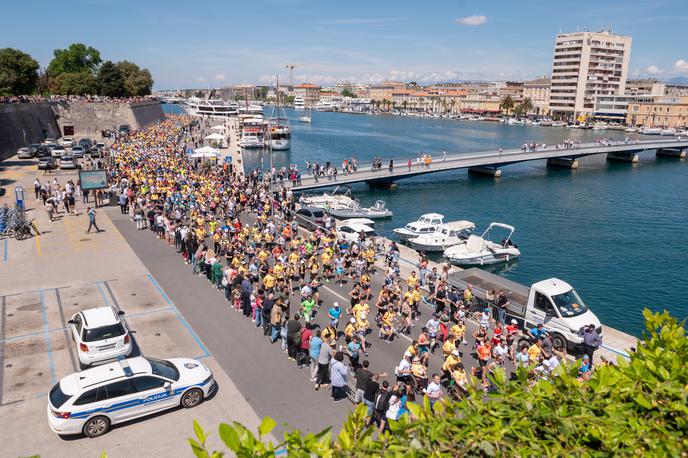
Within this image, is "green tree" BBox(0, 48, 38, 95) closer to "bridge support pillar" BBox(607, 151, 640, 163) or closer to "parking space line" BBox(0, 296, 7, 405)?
"parking space line" BBox(0, 296, 7, 405)

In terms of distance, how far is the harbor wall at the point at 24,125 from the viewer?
5419 centimetres

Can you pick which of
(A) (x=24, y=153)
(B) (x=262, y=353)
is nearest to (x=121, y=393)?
(B) (x=262, y=353)

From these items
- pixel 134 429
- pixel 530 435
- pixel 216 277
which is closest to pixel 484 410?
pixel 530 435

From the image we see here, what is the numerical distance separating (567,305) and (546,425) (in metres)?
14.2

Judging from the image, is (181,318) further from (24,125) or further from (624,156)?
(624,156)

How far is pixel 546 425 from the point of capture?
463 centimetres

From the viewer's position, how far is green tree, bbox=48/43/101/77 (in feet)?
416

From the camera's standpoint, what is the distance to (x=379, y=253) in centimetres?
2619

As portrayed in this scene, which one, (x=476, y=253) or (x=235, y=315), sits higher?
(x=235, y=315)

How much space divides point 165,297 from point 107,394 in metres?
7.98

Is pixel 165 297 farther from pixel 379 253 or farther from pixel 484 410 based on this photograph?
pixel 484 410

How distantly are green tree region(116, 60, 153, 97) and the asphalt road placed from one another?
111 m

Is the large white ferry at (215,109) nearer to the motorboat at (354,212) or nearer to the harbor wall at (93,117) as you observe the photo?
the harbor wall at (93,117)

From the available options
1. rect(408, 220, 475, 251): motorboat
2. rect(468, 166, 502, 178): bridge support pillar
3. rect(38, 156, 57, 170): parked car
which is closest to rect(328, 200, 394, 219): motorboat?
rect(408, 220, 475, 251): motorboat
